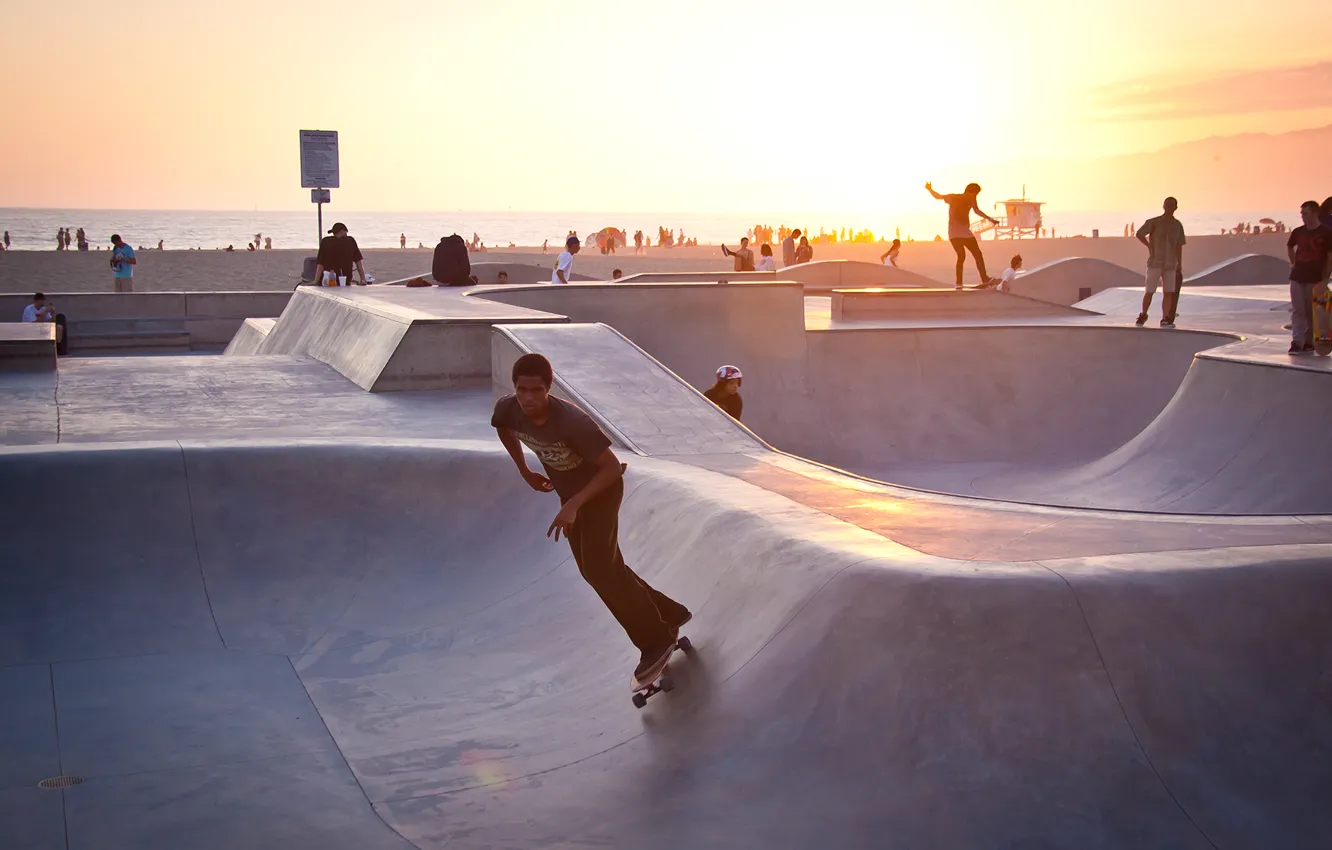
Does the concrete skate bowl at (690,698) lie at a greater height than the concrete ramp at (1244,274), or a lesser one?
lesser

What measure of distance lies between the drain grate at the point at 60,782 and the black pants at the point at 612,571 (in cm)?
232

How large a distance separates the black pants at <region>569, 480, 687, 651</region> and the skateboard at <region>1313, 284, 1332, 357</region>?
909 cm

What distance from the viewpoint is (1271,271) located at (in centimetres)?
2830

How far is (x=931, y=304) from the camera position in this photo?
20.0 metres

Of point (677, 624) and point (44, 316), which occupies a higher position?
point (44, 316)

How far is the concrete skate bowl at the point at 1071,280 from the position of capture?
1118 inches

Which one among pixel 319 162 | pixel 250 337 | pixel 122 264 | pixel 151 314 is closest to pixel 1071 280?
pixel 319 162

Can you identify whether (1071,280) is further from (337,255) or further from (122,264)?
(122,264)

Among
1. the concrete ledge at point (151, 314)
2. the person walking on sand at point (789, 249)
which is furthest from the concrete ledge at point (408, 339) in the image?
the person walking on sand at point (789, 249)

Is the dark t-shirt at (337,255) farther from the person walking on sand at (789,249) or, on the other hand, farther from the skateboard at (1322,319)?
the person walking on sand at (789,249)

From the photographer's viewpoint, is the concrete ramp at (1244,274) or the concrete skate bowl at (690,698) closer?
the concrete skate bowl at (690,698)

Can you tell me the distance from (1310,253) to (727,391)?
5562 mm

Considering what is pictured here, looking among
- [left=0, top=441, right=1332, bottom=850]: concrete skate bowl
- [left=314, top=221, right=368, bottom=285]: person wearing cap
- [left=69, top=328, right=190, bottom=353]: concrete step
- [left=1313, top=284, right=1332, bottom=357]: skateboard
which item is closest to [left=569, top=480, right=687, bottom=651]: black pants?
[left=0, top=441, right=1332, bottom=850]: concrete skate bowl

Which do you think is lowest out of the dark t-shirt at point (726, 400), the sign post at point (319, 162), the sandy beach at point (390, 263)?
the dark t-shirt at point (726, 400)
